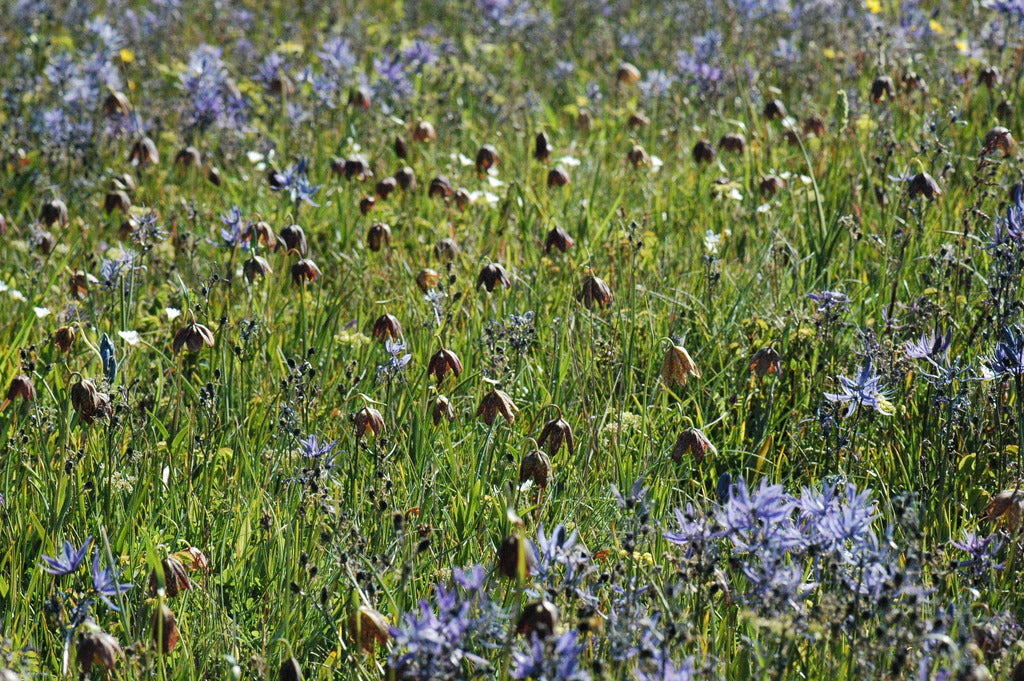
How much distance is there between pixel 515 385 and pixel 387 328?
16.2 inches

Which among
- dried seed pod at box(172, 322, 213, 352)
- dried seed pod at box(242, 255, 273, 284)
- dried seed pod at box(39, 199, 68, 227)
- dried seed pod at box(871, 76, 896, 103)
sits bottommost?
dried seed pod at box(39, 199, 68, 227)

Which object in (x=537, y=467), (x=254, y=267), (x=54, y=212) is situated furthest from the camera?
(x=54, y=212)

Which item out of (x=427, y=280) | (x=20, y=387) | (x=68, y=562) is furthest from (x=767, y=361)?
(x=20, y=387)

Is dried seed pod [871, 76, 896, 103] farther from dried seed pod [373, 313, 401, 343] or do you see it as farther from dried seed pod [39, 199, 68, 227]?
dried seed pod [39, 199, 68, 227]

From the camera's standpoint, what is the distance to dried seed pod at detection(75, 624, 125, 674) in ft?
5.72

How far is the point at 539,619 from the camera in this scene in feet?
5.10

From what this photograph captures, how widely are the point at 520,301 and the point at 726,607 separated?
162 cm

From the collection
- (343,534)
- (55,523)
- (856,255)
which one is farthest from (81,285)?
(856,255)

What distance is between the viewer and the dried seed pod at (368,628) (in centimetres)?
173

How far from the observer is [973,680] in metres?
1.39

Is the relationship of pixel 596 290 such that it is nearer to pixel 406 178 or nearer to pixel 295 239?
pixel 295 239

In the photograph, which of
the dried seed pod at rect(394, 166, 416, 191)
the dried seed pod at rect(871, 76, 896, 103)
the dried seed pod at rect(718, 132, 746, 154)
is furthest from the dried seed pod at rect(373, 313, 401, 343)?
the dried seed pod at rect(871, 76, 896, 103)

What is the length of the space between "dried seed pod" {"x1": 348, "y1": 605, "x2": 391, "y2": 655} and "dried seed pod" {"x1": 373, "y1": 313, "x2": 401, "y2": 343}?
1.19m

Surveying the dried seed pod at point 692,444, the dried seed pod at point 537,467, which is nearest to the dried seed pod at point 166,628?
the dried seed pod at point 537,467
